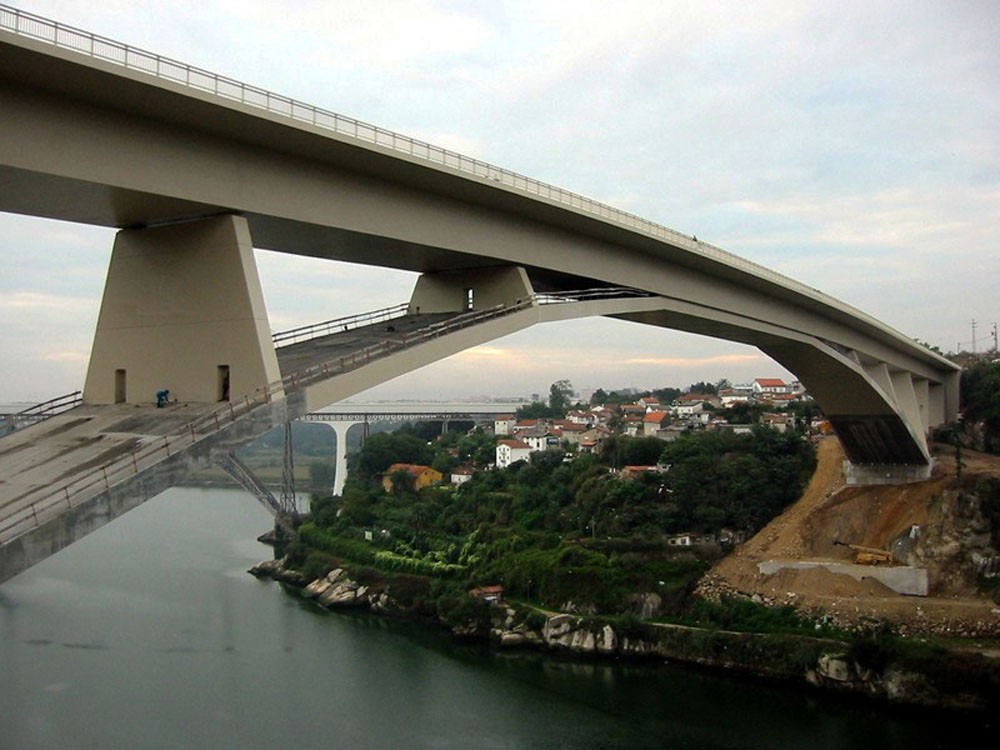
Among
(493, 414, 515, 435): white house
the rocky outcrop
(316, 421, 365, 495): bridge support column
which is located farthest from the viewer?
(493, 414, 515, 435): white house

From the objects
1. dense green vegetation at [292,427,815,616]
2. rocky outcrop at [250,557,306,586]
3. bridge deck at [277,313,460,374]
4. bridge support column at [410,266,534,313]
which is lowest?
rocky outcrop at [250,557,306,586]

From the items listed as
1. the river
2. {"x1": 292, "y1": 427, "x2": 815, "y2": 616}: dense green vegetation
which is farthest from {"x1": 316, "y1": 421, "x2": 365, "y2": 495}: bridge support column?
the river

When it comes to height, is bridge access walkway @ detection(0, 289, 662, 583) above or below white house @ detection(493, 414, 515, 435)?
above

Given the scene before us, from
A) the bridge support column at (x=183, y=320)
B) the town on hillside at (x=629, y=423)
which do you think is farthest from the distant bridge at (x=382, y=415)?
the bridge support column at (x=183, y=320)

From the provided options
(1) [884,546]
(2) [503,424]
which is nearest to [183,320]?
(1) [884,546]

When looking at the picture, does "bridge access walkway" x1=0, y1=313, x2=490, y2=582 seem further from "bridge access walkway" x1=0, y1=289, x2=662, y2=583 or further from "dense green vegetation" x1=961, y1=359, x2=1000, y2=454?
"dense green vegetation" x1=961, y1=359, x2=1000, y2=454

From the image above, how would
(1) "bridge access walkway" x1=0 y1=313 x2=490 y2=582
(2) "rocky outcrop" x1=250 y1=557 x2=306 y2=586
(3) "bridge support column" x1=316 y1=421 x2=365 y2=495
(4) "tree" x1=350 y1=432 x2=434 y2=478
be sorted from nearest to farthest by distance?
(1) "bridge access walkway" x1=0 y1=313 x2=490 y2=582 → (2) "rocky outcrop" x1=250 y1=557 x2=306 y2=586 → (4) "tree" x1=350 y1=432 x2=434 y2=478 → (3) "bridge support column" x1=316 y1=421 x2=365 y2=495

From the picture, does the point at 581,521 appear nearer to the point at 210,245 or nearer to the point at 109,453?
the point at 210,245
